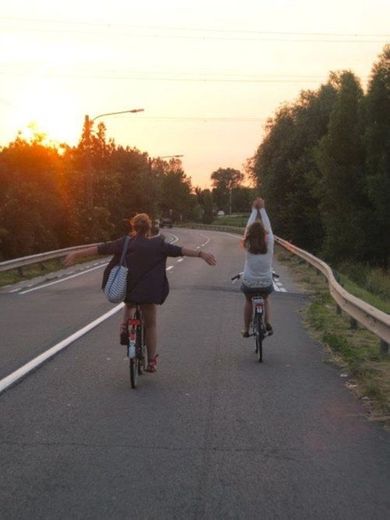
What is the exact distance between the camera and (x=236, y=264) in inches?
1130

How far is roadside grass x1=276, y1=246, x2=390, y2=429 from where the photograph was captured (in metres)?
6.97

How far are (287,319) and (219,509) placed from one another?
9098 millimetres

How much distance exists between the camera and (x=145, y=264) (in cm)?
758

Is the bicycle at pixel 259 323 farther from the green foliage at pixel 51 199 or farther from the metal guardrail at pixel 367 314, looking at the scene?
the green foliage at pixel 51 199

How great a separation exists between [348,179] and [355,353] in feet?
95.1

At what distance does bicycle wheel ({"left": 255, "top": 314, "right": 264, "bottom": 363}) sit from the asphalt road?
0.16 m

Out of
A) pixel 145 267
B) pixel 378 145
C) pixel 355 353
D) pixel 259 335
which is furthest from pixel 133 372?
pixel 378 145

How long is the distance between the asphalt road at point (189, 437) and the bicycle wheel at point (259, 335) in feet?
0.53

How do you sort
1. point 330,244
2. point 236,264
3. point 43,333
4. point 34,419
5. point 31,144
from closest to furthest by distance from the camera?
1. point 34,419
2. point 43,333
3. point 236,264
4. point 31,144
5. point 330,244

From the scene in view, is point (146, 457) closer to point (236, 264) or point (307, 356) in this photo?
point (307, 356)

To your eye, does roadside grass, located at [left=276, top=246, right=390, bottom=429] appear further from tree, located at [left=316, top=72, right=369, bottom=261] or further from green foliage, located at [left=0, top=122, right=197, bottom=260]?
tree, located at [left=316, top=72, right=369, bottom=261]

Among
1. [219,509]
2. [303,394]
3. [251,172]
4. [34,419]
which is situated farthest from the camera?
[251,172]

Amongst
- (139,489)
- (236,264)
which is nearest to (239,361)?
(139,489)

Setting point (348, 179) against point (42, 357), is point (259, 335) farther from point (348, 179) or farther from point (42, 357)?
point (348, 179)
